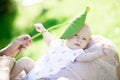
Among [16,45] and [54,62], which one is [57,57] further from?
[16,45]

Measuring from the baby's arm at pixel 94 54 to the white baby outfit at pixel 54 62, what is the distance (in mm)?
17

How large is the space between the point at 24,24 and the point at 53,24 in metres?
0.13

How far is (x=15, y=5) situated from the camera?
4.52 ft

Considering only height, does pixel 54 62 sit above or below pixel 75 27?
below

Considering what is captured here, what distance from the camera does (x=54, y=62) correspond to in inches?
44.3

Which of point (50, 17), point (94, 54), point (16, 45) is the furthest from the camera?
point (50, 17)

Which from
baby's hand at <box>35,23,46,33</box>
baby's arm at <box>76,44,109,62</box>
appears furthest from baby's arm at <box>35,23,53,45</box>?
baby's arm at <box>76,44,109,62</box>

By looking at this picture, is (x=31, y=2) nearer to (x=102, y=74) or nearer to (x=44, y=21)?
(x=44, y=21)

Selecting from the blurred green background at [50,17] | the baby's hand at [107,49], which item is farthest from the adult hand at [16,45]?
the baby's hand at [107,49]

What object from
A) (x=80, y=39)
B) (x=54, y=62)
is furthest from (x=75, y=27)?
(x=54, y=62)

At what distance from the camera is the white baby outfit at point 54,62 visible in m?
1.12

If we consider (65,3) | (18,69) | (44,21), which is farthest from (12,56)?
(65,3)

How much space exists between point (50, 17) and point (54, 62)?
27 centimetres

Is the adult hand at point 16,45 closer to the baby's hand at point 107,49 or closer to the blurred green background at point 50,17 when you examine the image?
the blurred green background at point 50,17
